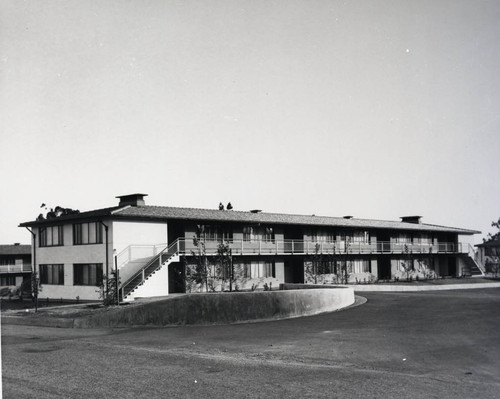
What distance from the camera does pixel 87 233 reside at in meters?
34.5

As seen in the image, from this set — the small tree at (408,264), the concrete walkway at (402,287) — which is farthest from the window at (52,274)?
the small tree at (408,264)

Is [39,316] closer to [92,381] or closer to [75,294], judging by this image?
[75,294]

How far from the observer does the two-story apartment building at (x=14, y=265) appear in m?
51.5

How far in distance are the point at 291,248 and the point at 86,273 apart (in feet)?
50.3

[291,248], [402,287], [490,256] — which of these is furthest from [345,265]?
[490,256]

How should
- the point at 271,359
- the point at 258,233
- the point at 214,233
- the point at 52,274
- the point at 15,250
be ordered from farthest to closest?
the point at 15,250, the point at 258,233, the point at 214,233, the point at 52,274, the point at 271,359

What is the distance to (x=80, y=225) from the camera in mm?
35062

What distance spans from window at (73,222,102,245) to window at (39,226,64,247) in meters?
1.60

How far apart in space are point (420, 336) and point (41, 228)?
2841cm

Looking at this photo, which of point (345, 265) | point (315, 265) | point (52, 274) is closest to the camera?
point (52, 274)

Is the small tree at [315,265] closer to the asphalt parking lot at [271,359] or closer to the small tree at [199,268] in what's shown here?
the small tree at [199,268]

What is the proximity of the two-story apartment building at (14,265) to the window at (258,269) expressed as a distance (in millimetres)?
21138

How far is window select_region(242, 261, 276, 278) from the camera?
1581 inches

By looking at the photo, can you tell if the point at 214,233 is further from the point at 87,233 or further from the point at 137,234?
the point at 87,233
